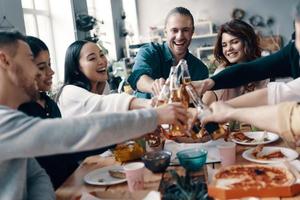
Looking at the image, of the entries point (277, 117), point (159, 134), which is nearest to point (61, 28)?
point (159, 134)

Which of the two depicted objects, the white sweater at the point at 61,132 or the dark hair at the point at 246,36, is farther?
the dark hair at the point at 246,36

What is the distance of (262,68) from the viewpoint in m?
2.17

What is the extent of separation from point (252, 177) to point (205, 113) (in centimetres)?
30

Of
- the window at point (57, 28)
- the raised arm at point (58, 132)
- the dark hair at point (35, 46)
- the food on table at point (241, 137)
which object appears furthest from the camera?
the window at point (57, 28)

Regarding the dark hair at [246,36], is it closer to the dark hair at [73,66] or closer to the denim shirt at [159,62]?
the denim shirt at [159,62]

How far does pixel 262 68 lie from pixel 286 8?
5.63 meters

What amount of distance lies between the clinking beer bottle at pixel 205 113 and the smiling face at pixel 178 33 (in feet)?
3.13

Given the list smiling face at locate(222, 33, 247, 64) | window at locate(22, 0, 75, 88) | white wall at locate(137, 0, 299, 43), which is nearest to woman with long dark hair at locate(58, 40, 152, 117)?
smiling face at locate(222, 33, 247, 64)

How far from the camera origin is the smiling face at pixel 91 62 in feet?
7.45

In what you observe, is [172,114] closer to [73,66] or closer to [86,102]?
[86,102]

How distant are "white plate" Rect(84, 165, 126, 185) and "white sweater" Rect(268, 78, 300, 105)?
30.6 inches

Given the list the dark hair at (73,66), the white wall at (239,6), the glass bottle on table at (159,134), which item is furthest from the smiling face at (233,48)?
the white wall at (239,6)

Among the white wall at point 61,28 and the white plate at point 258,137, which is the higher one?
the white wall at point 61,28

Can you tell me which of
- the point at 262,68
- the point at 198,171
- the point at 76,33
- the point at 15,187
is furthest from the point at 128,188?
the point at 76,33
